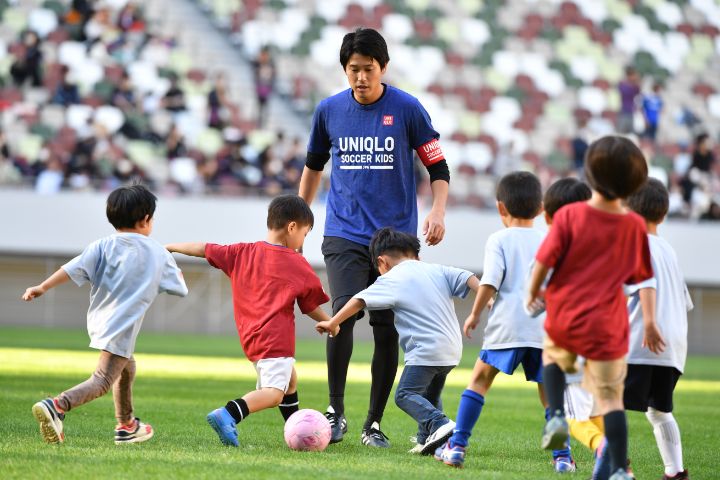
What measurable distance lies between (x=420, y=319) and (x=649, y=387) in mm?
1306

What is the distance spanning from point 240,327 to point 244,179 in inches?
625

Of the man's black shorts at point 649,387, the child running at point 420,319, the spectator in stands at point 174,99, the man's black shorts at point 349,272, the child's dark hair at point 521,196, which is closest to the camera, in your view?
the man's black shorts at point 649,387

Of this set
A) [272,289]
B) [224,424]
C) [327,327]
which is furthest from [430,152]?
[224,424]

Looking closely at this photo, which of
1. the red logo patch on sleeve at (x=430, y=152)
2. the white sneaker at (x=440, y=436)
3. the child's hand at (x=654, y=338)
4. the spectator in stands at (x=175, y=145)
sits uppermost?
the spectator in stands at (x=175, y=145)

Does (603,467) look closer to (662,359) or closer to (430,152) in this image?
(662,359)

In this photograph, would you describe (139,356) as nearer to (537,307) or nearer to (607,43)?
(537,307)

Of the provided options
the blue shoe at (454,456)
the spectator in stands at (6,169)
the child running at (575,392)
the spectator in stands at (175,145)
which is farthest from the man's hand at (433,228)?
the spectator in stands at (175,145)

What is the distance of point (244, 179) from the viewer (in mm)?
22094

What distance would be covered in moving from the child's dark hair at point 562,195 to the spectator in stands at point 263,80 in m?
18.5

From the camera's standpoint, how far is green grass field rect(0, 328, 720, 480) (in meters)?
5.07

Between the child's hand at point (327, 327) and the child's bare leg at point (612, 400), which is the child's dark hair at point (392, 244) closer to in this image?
the child's hand at point (327, 327)

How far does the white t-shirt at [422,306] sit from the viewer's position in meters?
6.15

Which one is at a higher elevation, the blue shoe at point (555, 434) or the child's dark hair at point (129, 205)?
the child's dark hair at point (129, 205)

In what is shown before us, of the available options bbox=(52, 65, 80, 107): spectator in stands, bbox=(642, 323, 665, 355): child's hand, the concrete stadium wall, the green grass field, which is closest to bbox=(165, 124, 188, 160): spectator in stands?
the concrete stadium wall
